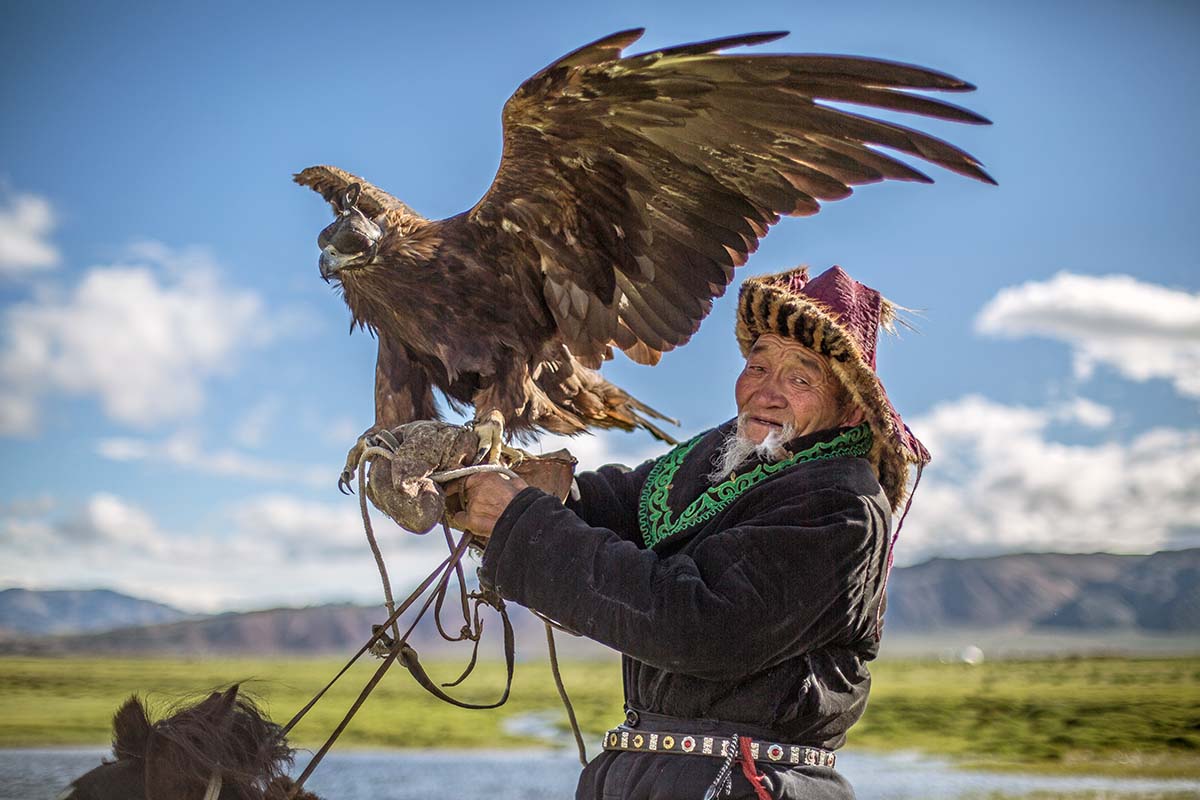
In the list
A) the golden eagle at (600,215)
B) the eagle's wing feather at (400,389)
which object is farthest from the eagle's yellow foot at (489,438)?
the eagle's wing feather at (400,389)

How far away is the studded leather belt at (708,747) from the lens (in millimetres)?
2039

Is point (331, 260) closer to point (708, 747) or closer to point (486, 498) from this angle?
point (486, 498)

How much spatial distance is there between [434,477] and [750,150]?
3.46 ft

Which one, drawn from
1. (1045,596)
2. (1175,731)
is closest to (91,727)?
(1175,731)

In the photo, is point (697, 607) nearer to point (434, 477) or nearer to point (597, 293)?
point (434, 477)

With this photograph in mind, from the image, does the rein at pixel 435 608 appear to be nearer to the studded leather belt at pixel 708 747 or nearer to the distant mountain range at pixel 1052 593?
the studded leather belt at pixel 708 747

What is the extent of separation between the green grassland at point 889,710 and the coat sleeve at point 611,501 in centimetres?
1990

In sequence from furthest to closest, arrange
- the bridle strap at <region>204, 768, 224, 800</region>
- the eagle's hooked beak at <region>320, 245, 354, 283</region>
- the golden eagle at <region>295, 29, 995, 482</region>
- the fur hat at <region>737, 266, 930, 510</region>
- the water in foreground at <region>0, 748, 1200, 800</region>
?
the water in foreground at <region>0, 748, 1200, 800</region> → the eagle's hooked beak at <region>320, 245, 354, 283</region> → the golden eagle at <region>295, 29, 995, 482</region> → the fur hat at <region>737, 266, 930, 510</region> → the bridle strap at <region>204, 768, 224, 800</region>

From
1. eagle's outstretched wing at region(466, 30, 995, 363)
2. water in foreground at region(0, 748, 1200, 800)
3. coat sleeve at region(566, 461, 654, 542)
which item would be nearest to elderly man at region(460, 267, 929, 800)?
coat sleeve at region(566, 461, 654, 542)

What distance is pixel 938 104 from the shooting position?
2238mm

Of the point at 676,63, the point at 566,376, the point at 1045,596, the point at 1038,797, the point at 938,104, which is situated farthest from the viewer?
the point at 1045,596

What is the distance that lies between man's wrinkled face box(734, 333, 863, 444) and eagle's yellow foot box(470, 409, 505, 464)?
0.60 metres

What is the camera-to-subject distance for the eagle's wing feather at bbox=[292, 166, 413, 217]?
124 inches

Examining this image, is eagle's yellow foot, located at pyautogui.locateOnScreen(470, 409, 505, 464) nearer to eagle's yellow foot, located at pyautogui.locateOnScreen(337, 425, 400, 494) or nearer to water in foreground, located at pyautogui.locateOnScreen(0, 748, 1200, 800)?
eagle's yellow foot, located at pyautogui.locateOnScreen(337, 425, 400, 494)
